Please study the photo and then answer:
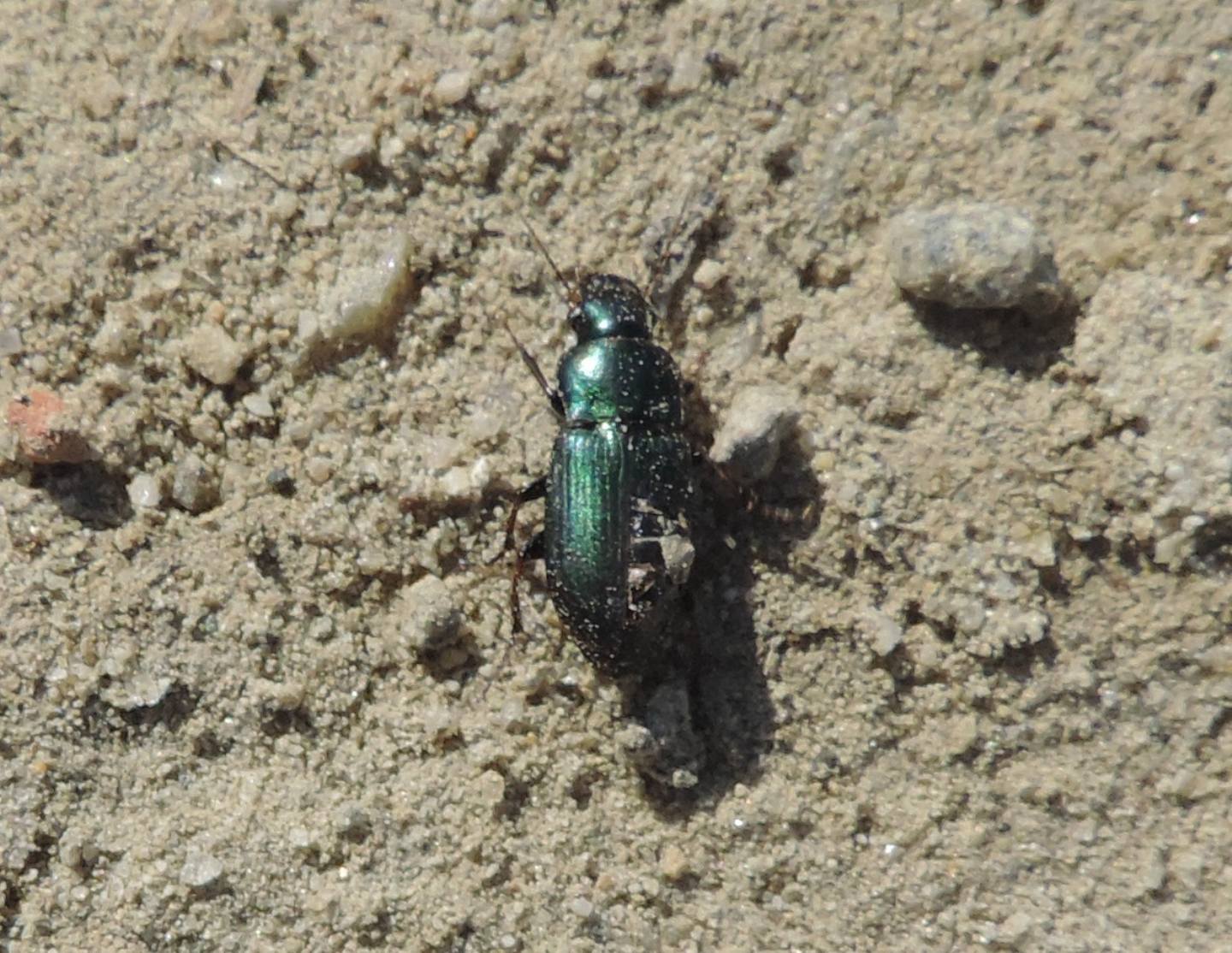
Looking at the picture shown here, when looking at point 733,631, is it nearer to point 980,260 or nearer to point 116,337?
point 980,260

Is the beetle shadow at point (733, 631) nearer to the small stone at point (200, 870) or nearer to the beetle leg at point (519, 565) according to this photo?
the beetle leg at point (519, 565)

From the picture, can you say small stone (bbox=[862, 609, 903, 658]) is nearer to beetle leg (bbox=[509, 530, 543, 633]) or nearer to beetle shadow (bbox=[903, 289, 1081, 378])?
beetle shadow (bbox=[903, 289, 1081, 378])

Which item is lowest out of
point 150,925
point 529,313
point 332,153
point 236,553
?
point 150,925

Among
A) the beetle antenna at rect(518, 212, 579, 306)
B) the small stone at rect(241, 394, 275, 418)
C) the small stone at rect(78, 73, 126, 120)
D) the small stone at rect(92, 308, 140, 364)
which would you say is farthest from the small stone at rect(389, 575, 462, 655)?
the small stone at rect(78, 73, 126, 120)

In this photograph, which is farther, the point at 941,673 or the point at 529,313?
the point at 529,313

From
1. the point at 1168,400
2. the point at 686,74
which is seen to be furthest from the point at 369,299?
the point at 1168,400

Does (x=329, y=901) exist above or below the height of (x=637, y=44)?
below

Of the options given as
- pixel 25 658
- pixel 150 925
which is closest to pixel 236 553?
pixel 25 658

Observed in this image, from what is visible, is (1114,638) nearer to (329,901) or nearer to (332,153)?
(329,901)
